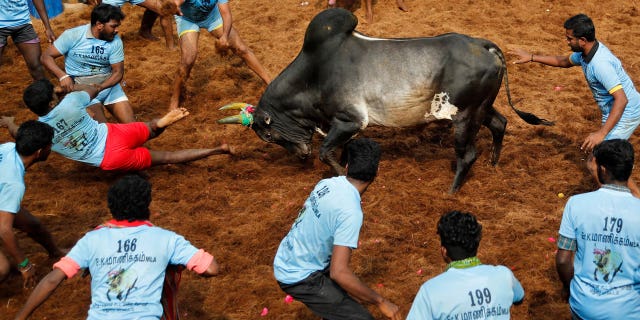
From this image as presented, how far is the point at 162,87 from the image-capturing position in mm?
9930

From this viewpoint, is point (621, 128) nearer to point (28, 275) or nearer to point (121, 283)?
point (121, 283)

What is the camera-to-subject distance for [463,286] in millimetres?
3496

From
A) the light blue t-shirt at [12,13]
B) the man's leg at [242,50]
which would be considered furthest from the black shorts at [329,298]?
the light blue t-shirt at [12,13]

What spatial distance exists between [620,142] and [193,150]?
15.4ft

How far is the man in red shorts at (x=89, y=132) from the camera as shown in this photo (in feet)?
22.0

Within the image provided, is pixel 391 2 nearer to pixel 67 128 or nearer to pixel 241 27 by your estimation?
pixel 241 27

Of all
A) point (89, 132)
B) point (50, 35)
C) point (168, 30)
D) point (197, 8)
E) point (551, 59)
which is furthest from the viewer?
point (168, 30)

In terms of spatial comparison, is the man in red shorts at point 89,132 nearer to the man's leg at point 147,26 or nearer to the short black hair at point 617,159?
the man's leg at point 147,26

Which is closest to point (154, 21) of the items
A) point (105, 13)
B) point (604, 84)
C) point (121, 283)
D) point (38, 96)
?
point (105, 13)

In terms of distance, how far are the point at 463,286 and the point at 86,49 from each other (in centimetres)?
543

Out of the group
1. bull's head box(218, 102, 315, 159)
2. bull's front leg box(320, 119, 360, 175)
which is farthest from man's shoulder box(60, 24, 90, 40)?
bull's front leg box(320, 119, 360, 175)

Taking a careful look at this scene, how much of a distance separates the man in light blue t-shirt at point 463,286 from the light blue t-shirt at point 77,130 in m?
4.38

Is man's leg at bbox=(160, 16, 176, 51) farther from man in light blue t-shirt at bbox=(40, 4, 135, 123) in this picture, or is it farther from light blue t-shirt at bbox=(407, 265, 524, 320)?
light blue t-shirt at bbox=(407, 265, 524, 320)

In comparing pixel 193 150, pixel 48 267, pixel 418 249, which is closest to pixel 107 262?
pixel 48 267
